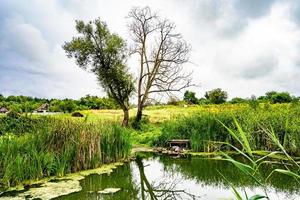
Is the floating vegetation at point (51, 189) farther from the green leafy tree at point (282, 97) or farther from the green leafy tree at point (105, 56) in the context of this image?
the green leafy tree at point (282, 97)

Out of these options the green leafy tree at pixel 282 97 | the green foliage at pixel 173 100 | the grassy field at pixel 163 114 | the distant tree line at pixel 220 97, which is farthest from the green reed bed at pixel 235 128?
the green leafy tree at pixel 282 97

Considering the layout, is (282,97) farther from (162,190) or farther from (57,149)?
(57,149)

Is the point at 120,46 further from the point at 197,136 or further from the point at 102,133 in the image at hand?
the point at 102,133

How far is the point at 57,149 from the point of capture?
8.05 m

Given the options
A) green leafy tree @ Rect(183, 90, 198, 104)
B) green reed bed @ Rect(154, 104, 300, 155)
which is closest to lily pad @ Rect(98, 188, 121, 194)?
green reed bed @ Rect(154, 104, 300, 155)

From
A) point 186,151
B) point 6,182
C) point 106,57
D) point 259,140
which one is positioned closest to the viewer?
point 6,182

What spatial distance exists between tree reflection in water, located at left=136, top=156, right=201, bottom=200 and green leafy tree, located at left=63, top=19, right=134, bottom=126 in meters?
15.1

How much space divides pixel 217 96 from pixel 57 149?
50.2 metres

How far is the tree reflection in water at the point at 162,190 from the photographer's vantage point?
21.6 ft

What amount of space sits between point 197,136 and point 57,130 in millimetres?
6055

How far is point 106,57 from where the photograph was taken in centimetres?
2317

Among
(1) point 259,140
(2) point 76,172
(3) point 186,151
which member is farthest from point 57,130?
(1) point 259,140

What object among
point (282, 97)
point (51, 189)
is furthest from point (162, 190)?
point (282, 97)

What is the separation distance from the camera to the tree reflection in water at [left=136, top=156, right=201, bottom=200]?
6.59 meters
